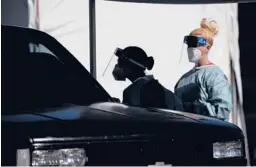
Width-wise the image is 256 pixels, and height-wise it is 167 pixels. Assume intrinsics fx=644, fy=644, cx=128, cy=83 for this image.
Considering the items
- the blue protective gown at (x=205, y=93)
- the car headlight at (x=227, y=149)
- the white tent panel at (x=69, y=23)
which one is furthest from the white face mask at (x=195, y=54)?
the car headlight at (x=227, y=149)

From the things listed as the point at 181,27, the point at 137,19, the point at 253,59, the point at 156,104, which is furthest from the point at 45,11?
the point at 253,59

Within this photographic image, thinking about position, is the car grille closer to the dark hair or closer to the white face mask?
the dark hair

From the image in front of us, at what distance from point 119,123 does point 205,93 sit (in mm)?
3302

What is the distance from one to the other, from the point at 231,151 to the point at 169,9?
4271mm

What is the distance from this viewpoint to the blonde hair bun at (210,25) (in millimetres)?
7660

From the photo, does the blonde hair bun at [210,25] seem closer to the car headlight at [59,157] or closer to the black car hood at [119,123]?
the black car hood at [119,123]

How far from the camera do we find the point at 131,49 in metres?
6.12

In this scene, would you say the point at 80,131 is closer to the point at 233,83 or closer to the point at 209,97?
the point at 209,97

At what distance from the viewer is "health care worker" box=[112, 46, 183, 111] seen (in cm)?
543

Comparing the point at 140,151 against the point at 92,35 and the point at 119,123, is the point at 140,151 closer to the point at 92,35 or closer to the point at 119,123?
the point at 119,123

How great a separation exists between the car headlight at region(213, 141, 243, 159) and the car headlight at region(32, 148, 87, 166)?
81 centimetres

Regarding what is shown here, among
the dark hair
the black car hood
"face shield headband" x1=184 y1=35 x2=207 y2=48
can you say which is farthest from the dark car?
"face shield headband" x1=184 y1=35 x2=207 y2=48

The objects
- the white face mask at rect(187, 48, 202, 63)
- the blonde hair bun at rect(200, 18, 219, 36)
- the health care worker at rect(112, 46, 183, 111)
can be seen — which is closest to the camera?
the health care worker at rect(112, 46, 183, 111)

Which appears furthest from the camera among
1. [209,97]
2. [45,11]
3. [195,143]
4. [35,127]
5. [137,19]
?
[137,19]
